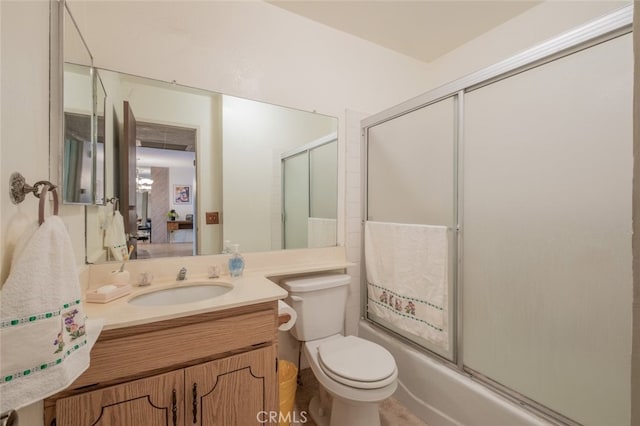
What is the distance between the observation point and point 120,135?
1.36m

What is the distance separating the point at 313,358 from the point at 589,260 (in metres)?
1.26

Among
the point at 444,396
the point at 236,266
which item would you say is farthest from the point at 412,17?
the point at 444,396

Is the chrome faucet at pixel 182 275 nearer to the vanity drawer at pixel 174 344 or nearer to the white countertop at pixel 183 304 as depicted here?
the white countertop at pixel 183 304

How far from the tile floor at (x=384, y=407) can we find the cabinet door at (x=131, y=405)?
0.84m

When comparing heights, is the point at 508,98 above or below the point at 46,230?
above

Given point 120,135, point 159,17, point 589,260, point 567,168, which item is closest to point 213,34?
point 159,17

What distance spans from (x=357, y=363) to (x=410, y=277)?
556 mm

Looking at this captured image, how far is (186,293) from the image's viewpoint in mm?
1292

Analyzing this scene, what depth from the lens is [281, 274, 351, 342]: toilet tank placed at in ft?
5.14

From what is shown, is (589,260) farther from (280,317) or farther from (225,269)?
(225,269)

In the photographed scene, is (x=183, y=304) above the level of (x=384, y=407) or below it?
above

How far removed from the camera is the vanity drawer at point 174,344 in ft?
2.78

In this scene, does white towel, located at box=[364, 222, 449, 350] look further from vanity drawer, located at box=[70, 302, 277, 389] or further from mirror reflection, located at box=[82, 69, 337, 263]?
vanity drawer, located at box=[70, 302, 277, 389]

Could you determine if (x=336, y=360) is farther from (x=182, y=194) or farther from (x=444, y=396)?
(x=182, y=194)
